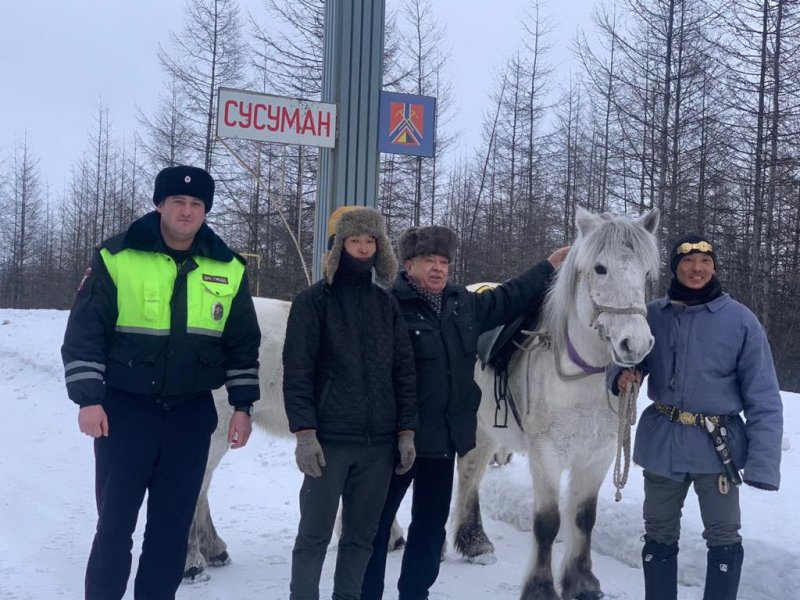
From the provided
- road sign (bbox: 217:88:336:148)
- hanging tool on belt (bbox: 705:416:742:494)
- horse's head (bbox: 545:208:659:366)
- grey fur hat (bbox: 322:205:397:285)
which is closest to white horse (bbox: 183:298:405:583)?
road sign (bbox: 217:88:336:148)

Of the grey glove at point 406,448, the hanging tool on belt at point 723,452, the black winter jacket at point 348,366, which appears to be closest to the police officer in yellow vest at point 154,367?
the black winter jacket at point 348,366

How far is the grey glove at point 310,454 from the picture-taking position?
270cm

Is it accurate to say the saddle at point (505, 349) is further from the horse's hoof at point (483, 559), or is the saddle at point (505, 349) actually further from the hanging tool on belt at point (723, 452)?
the hanging tool on belt at point (723, 452)

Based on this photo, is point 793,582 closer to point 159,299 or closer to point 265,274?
point 159,299

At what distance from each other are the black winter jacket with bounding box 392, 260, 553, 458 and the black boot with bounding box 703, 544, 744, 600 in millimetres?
1112

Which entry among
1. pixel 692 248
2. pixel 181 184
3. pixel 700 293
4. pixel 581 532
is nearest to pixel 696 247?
pixel 692 248

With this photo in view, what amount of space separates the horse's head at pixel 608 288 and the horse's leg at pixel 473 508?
4.16 ft

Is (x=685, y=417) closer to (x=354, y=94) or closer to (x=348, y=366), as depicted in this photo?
(x=348, y=366)

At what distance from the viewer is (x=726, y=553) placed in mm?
2811

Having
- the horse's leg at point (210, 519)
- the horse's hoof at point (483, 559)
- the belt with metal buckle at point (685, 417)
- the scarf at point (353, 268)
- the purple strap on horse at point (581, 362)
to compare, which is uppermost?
the scarf at point (353, 268)

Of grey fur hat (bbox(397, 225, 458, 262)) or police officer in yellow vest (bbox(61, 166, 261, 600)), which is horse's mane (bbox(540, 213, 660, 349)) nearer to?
grey fur hat (bbox(397, 225, 458, 262))

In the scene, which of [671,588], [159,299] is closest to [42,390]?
[159,299]

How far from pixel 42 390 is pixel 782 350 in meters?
14.7

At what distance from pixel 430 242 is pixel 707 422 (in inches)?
56.1
